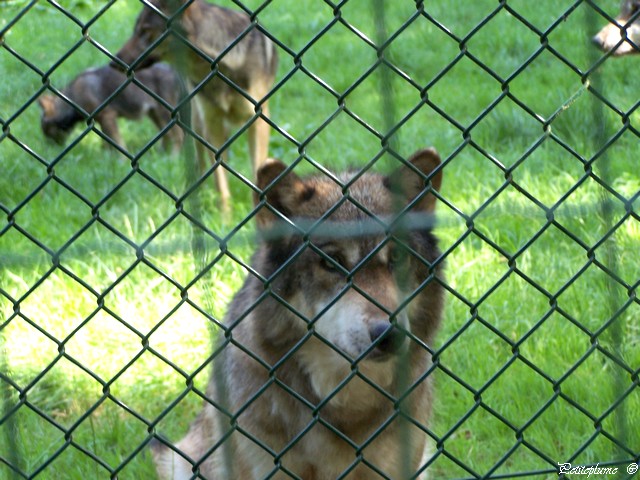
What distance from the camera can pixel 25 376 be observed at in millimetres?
4617

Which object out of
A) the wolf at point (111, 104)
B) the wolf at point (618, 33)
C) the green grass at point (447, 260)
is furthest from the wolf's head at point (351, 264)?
the wolf at point (111, 104)

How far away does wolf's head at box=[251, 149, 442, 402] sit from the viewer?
10.6 ft

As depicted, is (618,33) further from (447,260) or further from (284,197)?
(284,197)

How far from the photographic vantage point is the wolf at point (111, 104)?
8.91m

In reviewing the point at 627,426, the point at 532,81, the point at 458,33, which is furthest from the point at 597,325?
the point at 458,33

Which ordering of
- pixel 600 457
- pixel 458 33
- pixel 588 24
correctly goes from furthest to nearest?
pixel 458 33 → pixel 600 457 → pixel 588 24

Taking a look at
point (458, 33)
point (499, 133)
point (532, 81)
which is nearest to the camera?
point (499, 133)

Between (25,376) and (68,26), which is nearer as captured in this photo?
(25,376)

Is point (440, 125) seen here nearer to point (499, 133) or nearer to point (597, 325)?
point (499, 133)

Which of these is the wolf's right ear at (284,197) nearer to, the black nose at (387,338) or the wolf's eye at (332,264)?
the wolf's eye at (332,264)

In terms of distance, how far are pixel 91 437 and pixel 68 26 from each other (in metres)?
6.51

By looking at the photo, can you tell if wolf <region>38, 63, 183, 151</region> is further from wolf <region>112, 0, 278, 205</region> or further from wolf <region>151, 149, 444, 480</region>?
wolf <region>151, 149, 444, 480</region>

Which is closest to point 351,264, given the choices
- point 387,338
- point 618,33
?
point 387,338

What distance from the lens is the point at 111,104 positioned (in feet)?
30.3
